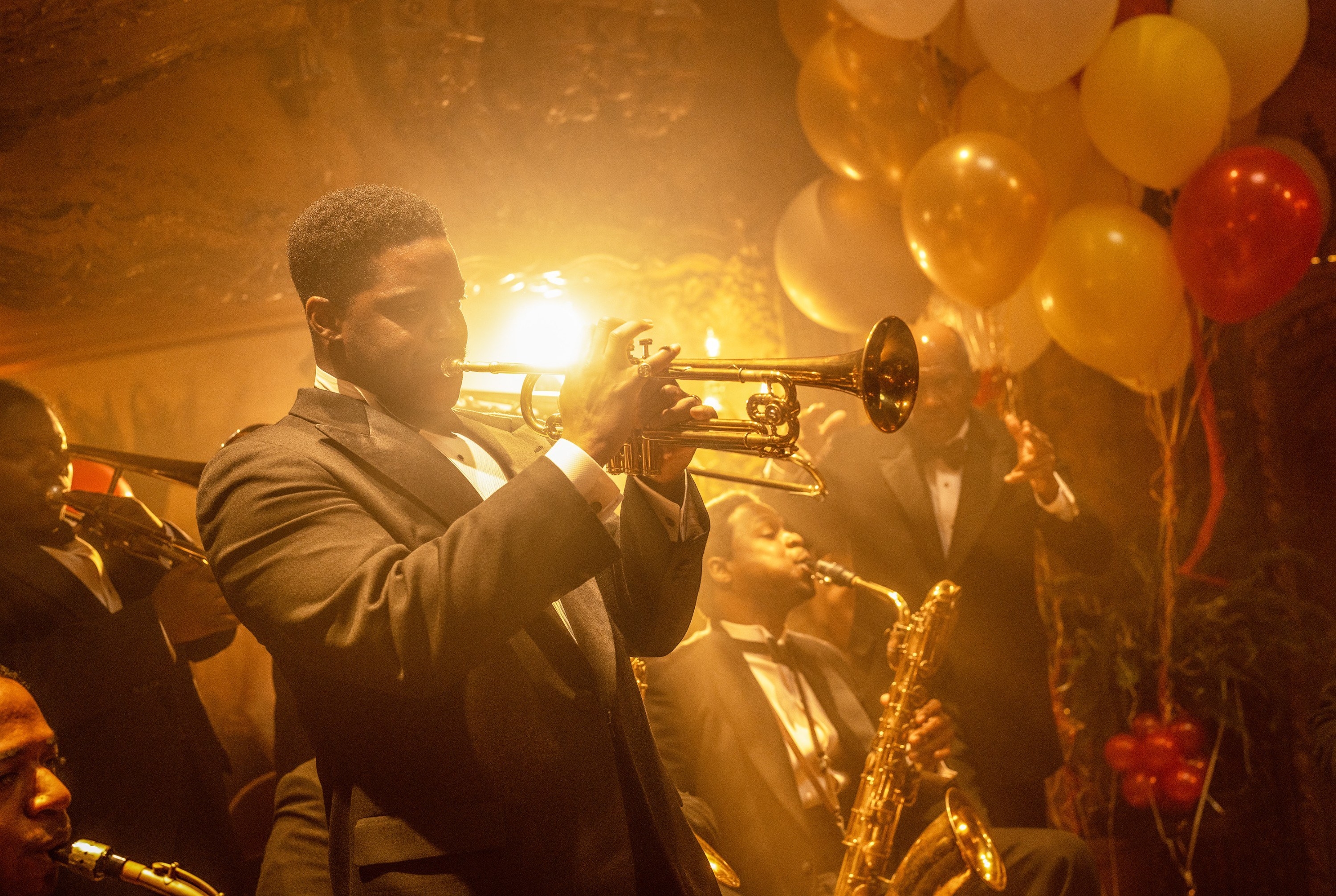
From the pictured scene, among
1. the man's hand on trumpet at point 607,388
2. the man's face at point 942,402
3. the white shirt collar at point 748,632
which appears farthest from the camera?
the man's face at point 942,402

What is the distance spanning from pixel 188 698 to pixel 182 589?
34 cm

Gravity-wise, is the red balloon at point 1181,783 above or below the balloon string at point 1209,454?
below

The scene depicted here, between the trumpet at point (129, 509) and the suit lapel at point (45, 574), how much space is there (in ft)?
0.45

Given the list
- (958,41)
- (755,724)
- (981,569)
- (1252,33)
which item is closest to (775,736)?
(755,724)

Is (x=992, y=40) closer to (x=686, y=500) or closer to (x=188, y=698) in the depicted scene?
(x=686, y=500)

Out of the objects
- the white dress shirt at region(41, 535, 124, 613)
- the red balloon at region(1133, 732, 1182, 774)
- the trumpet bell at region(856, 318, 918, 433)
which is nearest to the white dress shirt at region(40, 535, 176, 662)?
the white dress shirt at region(41, 535, 124, 613)

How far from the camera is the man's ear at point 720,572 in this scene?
11.8 feet

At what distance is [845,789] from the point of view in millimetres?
3375

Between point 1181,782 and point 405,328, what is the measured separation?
4305 mm

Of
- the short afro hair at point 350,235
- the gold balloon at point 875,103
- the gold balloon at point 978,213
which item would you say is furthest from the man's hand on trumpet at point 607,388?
the gold balloon at point 875,103

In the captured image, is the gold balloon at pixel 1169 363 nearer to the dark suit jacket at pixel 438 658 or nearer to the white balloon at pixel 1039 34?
the white balloon at pixel 1039 34

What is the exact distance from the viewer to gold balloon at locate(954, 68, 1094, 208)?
13.7 feet

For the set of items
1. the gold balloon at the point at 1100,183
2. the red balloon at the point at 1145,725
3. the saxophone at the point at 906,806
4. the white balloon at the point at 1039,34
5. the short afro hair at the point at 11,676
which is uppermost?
the white balloon at the point at 1039,34

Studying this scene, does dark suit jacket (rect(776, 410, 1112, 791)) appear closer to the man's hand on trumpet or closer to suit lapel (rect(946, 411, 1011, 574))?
suit lapel (rect(946, 411, 1011, 574))
